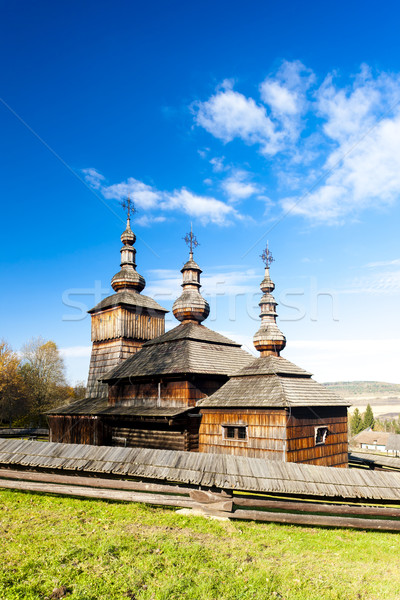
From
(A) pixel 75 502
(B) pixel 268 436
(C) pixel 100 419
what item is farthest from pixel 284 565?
(C) pixel 100 419

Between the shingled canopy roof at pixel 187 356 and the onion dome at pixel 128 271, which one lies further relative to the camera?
the onion dome at pixel 128 271

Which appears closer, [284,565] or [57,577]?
[57,577]

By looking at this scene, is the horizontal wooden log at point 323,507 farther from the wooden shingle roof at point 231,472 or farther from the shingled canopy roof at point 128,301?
the shingled canopy roof at point 128,301

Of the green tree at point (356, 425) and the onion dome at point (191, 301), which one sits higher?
the onion dome at point (191, 301)

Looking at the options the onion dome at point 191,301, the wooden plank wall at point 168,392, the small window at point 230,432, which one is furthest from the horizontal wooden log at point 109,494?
the onion dome at point 191,301

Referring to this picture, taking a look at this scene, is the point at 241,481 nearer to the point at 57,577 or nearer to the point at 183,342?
the point at 57,577

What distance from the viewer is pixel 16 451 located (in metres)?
11.2

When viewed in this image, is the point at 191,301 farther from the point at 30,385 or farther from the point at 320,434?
the point at 30,385

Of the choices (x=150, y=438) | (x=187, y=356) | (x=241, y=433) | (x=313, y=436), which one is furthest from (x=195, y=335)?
(x=313, y=436)

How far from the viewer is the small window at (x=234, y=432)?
1848 centimetres

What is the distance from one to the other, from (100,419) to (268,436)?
12.0 m

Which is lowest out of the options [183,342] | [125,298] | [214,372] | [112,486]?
[112,486]

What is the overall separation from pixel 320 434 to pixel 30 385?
42.2 meters

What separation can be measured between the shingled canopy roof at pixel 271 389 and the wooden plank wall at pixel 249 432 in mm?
422
